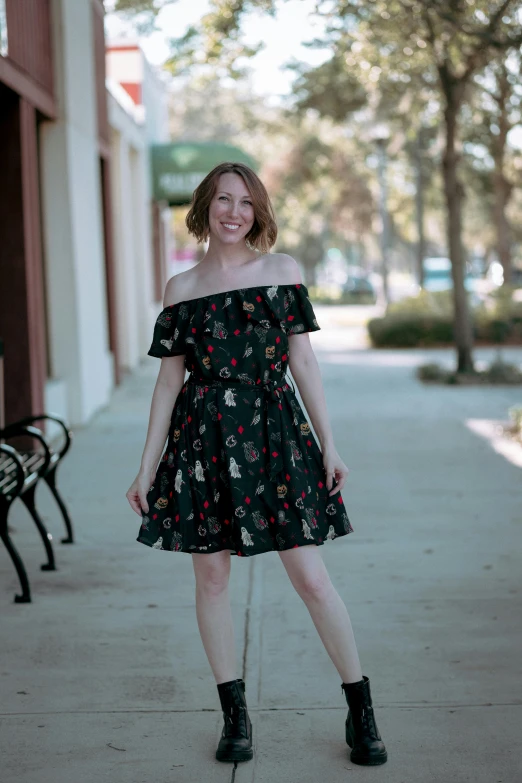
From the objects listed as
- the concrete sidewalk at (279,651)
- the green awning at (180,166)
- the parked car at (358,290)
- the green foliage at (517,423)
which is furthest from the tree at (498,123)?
the parked car at (358,290)

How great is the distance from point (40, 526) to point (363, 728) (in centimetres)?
273

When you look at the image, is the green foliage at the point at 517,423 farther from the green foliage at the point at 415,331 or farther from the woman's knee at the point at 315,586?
the green foliage at the point at 415,331

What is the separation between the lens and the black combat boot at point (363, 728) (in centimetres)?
356

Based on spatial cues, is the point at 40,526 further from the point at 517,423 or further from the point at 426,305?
the point at 426,305

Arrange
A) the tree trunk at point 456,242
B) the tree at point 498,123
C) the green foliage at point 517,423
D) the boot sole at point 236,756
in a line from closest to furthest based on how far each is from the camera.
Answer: the boot sole at point 236,756 < the green foliage at point 517,423 < the tree trunk at point 456,242 < the tree at point 498,123

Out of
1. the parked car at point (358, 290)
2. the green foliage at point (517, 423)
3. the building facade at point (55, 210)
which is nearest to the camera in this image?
the building facade at point (55, 210)

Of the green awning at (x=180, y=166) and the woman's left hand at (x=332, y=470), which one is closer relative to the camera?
the woman's left hand at (x=332, y=470)

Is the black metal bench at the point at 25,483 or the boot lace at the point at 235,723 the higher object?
the black metal bench at the point at 25,483

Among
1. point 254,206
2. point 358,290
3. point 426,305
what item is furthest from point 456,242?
point 358,290

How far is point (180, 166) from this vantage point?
22359mm

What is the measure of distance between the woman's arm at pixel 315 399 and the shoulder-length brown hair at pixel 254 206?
1.16ft

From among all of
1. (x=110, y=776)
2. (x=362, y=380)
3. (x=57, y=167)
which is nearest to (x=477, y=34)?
(x=57, y=167)

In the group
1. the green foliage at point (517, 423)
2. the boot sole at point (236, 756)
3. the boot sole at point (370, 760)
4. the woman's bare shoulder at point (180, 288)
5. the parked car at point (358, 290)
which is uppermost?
the parked car at point (358, 290)

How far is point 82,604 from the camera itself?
5.44m
